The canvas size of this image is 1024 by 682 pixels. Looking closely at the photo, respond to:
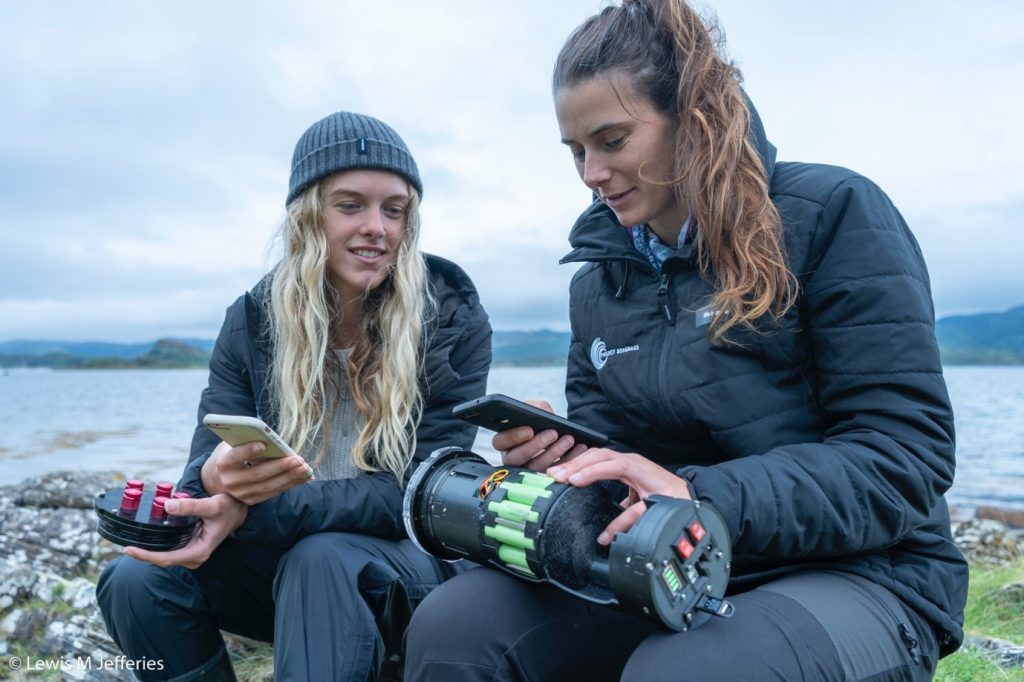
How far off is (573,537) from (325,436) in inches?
69.3

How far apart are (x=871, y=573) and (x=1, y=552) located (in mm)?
5319

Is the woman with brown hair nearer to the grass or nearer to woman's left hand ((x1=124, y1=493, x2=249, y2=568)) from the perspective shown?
woman's left hand ((x1=124, y1=493, x2=249, y2=568))

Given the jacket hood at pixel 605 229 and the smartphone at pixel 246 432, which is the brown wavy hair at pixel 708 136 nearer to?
the jacket hood at pixel 605 229

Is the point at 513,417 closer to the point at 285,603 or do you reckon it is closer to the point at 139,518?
the point at 285,603

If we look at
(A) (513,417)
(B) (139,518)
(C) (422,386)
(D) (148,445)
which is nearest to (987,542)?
(C) (422,386)

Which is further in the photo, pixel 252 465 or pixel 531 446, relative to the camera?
pixel 252 465

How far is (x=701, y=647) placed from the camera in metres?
1.82

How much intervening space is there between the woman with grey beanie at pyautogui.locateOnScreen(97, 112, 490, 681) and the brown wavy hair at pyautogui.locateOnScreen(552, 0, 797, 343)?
1.29 m

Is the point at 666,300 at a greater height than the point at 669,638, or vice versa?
the point at 666,300

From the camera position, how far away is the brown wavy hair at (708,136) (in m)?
2.28

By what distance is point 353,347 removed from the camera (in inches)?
145

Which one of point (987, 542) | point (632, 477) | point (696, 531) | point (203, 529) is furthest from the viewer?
point (987, 542)

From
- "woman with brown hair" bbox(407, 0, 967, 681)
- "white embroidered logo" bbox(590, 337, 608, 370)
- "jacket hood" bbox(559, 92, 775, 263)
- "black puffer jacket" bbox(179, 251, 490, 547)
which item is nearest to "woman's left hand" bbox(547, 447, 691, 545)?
"woman with brown hair" bbox(407, 0, 967, 681)

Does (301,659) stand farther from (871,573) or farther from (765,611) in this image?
(871,573)
